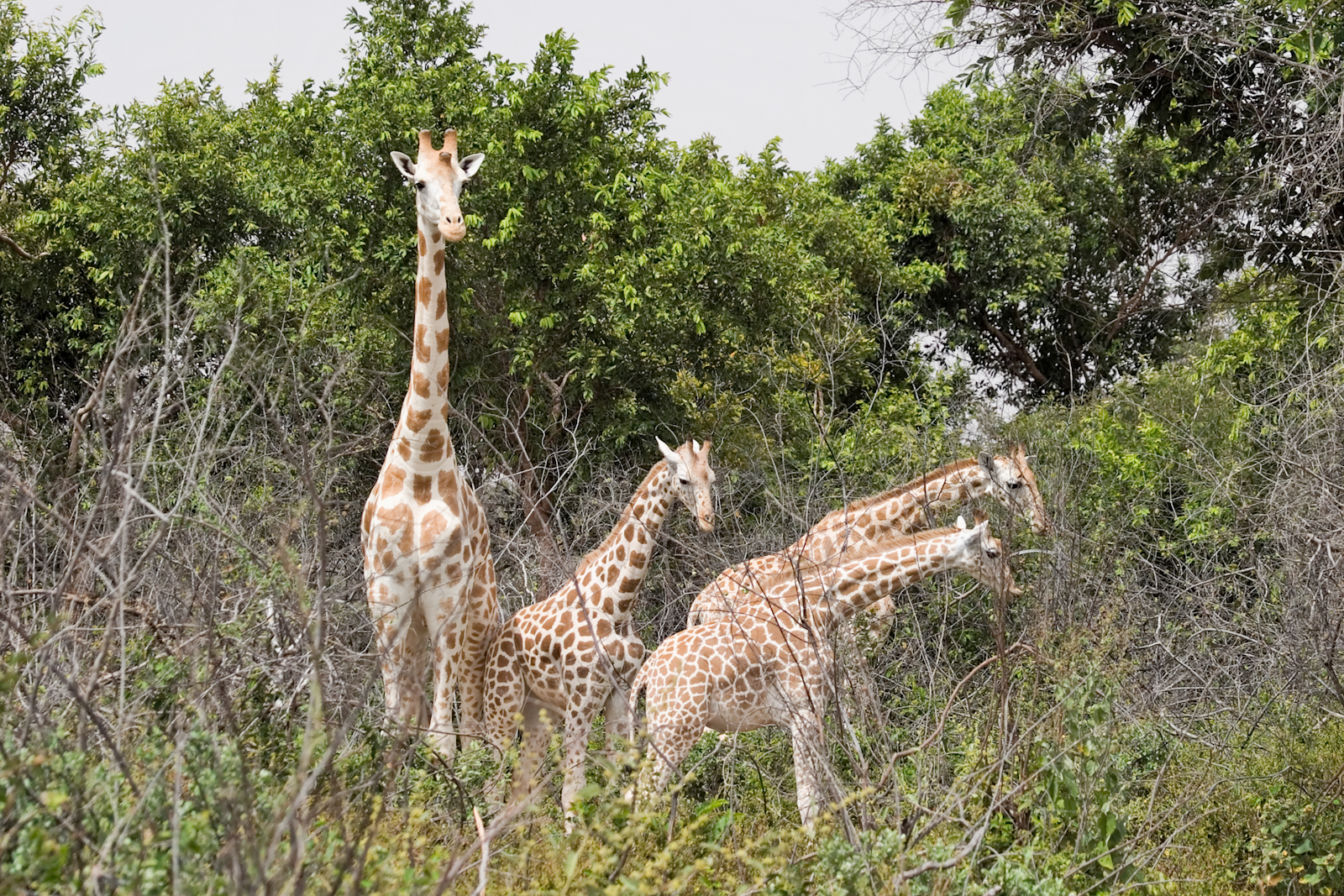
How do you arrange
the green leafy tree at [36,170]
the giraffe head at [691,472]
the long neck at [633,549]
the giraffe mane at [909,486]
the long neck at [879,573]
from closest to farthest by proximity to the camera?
the long neck at [879,573]
the giraffe head at [691,472]
the long neck at [633,549]
the giraffe mane at [909,486]
the green leafy tree at [36,170]

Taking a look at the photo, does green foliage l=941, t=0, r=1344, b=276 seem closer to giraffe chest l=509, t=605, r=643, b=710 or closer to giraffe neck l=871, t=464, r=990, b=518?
giraffe neck l=871, t=464, r=990, b=518

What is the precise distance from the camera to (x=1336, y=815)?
6012mm

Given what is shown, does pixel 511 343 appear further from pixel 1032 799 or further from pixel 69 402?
pixel 1032 799

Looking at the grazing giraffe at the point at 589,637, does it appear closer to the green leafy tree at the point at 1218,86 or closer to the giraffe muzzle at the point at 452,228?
the giraffe muzzle at the point at 452,228

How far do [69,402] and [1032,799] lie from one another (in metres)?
12.0

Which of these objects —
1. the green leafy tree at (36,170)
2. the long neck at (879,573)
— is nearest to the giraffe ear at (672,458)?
the long neck at (879,573)

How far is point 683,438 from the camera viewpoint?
12477mm

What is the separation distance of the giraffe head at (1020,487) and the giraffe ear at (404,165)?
332 cm

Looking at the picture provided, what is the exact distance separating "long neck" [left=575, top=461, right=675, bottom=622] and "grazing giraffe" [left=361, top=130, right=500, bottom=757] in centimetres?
60

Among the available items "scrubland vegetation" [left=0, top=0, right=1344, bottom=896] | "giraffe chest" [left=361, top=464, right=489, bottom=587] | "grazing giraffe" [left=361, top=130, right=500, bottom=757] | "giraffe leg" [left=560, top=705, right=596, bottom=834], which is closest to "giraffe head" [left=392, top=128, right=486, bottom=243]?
"grazing giraffe" [left=361, top=130, right=500, bottom=757]

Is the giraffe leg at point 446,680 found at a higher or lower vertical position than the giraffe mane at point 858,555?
higher

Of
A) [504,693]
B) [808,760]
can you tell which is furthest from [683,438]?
[808,760]

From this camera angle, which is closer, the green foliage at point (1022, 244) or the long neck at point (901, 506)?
the long neck at point (901, 506)

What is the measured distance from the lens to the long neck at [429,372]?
6512 millimetres
